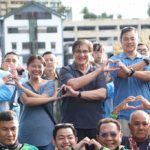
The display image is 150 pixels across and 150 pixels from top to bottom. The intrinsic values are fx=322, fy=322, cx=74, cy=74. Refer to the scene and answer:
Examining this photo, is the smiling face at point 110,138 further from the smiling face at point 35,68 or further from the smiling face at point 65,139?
the smiling face at point 35,68

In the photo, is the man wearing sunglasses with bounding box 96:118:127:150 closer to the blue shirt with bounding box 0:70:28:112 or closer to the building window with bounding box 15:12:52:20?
the blue shirt with bounding box 0:70:28:112

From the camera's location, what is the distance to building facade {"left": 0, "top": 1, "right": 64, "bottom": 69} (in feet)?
142

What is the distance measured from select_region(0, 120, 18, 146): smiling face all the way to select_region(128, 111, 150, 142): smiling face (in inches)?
63.2

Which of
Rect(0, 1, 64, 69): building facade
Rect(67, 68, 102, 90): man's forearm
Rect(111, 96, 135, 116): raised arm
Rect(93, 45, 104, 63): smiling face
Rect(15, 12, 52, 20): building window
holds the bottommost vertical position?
Rect(111, 96, 135, 116): raised arm

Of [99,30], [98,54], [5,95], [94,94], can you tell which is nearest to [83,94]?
[94,94]

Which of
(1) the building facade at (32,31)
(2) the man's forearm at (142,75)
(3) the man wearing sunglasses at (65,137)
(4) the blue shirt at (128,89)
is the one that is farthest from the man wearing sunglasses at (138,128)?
(1) the building facade at (32,31)

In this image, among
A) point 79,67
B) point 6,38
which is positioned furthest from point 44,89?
point 6,38

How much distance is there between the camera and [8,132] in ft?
13.6

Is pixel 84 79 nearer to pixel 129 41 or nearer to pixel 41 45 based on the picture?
pixel 129 41

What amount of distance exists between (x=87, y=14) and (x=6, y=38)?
978 inches

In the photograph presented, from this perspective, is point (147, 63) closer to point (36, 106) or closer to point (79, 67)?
point (79, 67)

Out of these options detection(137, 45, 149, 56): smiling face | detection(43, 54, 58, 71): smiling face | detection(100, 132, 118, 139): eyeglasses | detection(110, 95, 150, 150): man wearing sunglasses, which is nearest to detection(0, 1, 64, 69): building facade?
detection(137, 45, 149, 56): smiling face

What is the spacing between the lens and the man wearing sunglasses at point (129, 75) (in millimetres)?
4637

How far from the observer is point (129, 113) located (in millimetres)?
A: 4727
